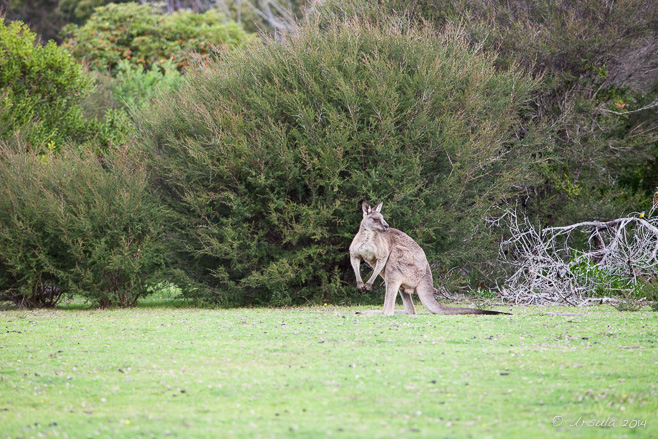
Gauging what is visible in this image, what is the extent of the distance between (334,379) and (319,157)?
26.8 ft


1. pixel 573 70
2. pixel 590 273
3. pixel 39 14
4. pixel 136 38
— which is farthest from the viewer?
pixel 39 14

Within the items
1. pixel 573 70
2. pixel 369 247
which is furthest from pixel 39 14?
pixel 369 247

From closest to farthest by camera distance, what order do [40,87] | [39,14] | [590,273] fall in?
[590,273] → [40,87] → [39,14]

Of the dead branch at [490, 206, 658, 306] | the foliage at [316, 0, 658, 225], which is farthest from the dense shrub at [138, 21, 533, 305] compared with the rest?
the foliage at [316, 0, 658, 225]

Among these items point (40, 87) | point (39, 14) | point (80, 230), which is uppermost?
point (40, 87)

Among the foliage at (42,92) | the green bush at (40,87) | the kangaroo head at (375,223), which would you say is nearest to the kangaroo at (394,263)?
the kangaroo head at (375,223)

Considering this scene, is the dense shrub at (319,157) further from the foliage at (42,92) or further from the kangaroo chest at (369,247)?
the foliage at (42,92)

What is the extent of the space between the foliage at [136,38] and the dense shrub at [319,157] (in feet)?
64.4

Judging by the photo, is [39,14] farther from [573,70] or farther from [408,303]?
[408,303]

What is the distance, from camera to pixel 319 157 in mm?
14414

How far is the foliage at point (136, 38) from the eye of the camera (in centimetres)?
3422

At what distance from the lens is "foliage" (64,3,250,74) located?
34219 mm

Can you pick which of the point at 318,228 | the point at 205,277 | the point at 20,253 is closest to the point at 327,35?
the point at 318,228

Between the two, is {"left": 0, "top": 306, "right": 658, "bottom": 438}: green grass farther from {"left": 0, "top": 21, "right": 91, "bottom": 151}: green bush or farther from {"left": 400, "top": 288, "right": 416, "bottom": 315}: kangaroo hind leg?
{"left": 0, "top": 21, "right": 91, "bottom": 151}: green bush
